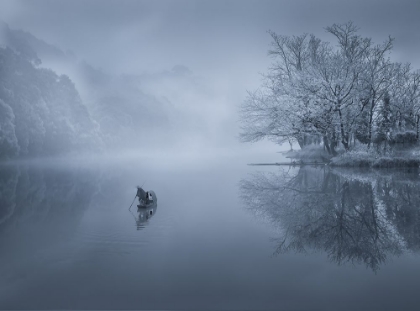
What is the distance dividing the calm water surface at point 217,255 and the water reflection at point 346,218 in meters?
0.04

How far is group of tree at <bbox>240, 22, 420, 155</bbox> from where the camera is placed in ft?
96.7

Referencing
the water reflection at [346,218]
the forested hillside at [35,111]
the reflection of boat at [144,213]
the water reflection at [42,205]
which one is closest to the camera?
the water reflection at [346,218]

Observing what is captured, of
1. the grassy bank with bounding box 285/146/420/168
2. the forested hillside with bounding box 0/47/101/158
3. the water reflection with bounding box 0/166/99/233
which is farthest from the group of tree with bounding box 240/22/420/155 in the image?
the forested hillside with bounding box 0/47/101/158

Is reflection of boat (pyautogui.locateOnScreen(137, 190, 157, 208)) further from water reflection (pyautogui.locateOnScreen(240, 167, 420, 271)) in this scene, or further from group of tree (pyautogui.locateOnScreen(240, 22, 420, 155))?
group of tree (pyautogui.locateOnScreen(240, 22, 420, 155))

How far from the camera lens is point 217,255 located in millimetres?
6578

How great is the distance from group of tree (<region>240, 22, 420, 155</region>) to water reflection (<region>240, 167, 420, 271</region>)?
47.9 feet

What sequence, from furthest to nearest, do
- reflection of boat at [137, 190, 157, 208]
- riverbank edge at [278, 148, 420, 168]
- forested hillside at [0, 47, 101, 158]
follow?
forested hillside at [0, 47, 101, 158] < riverbank edge at [278, 148, 420, 168] < reflection of boat at [137, 190, 157, 208]

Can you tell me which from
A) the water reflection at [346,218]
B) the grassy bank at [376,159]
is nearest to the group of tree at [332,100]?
the grassy bank at [376,159]

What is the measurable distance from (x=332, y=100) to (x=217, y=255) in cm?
2554

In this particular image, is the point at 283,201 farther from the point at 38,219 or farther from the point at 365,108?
the point at 365,108

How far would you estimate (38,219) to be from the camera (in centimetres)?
1037

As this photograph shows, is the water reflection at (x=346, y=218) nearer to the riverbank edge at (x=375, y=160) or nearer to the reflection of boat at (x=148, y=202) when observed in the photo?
the reflection of boat at (x=148, y=202)

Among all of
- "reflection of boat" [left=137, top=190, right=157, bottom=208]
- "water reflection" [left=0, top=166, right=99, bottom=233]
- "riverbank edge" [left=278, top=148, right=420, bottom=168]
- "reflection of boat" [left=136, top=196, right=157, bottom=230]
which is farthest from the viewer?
"riverbank edge" [left=278, top=148, right=420, bottom=168]

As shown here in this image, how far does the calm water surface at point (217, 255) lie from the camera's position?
4.68 metres
